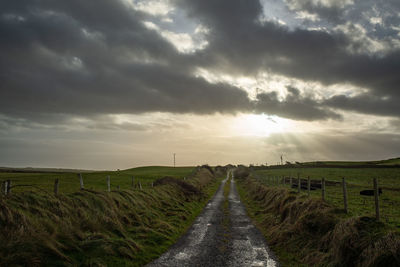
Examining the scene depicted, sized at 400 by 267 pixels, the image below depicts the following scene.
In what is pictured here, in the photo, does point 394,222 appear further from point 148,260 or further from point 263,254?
point 148,260

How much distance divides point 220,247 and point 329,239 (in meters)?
5.33

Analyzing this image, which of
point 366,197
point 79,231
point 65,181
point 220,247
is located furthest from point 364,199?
point 65,181

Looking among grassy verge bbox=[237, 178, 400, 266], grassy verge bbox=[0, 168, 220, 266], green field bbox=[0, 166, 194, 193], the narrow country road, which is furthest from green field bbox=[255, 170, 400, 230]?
green field bbox=[0, 166, 194, 193]

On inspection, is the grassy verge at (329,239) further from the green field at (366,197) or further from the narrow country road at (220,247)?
the green field at (366,197)

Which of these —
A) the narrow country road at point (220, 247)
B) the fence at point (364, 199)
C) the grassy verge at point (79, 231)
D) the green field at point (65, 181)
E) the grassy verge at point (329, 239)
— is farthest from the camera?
the green field at point (65, 181)

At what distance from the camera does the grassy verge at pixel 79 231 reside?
10.2 meters

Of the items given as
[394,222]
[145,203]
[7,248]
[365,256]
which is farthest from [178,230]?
[394,222]

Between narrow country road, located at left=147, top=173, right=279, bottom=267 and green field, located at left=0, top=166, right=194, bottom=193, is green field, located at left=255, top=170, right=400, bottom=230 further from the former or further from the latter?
green field, located at left=0, top=166, right=194, bottom=193

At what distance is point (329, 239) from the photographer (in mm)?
12445

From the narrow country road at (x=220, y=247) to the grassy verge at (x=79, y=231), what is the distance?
33.1 inches

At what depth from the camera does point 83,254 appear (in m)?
11.5

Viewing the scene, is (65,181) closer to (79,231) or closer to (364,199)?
(79,231)

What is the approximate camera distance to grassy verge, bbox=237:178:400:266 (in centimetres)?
939

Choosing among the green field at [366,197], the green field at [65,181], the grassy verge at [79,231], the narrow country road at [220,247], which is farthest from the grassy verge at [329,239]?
the green field at [65,181]
